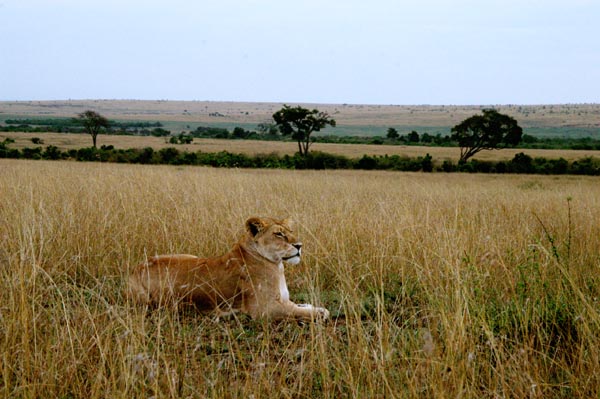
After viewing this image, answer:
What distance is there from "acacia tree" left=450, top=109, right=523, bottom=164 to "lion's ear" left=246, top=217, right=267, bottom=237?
45.8 meters

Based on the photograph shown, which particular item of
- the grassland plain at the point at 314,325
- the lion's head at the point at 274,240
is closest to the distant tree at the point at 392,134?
the grassland plain at the point at 314,325

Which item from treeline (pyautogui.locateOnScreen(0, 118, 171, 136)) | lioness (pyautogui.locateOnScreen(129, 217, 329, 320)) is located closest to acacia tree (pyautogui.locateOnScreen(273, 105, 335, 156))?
treeline (pyautogui.locateOnScreen(0, 118, 171, 136))

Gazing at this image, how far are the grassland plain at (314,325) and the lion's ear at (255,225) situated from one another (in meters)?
0.65

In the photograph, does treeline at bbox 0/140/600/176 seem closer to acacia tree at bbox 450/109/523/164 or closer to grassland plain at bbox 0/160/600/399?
acacia tree at bbox 450/109/523/164

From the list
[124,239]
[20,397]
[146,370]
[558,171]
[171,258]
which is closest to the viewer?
[20,397]

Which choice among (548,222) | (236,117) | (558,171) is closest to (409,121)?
(236,117)

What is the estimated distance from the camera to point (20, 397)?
3084 millimetres

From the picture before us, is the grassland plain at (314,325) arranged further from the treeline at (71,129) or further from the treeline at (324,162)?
the treeline at (71,129)

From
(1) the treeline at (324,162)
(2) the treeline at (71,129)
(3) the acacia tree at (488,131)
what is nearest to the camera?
(1) the treeline at (324,162)

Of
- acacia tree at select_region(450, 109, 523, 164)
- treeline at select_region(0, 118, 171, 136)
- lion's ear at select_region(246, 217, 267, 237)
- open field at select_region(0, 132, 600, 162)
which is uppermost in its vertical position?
lion's ear at select_region(246, 217, 267, 237)

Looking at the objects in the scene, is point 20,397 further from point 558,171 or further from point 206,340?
point 558,171

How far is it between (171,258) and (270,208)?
3.46 metres

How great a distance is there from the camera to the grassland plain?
3117 mm

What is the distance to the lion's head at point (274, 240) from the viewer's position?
4.62 metres
